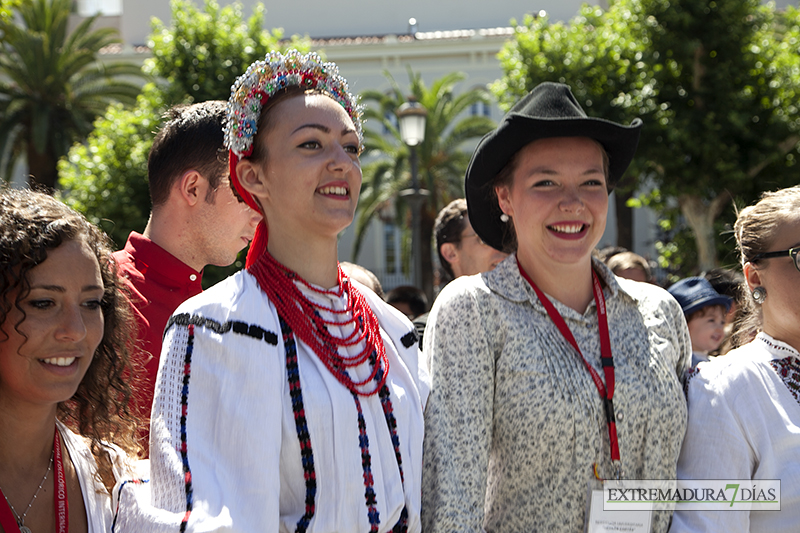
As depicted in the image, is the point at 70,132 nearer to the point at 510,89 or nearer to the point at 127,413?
the point at 510,89

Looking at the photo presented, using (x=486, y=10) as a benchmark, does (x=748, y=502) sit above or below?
below

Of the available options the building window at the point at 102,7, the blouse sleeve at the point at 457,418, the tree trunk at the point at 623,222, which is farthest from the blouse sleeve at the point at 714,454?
the building window at the point at 102,7

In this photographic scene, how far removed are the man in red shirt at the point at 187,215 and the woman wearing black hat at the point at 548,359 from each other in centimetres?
112

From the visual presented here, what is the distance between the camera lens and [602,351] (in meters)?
2.31

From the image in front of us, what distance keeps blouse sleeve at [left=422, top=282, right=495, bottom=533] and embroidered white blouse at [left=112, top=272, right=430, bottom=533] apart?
13 centimetres

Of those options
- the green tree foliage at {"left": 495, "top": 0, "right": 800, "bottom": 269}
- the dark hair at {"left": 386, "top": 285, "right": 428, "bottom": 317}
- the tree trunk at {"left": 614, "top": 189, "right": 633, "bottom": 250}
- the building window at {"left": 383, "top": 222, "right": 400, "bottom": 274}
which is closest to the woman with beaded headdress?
the dark hair at {"left": 386, "top": 285, "right": 428, "bottom": 317}

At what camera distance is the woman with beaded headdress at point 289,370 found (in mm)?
1727

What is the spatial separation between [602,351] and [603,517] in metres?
0.50

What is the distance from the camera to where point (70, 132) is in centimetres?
1808

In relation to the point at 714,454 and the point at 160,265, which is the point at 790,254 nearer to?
the point at 714,454

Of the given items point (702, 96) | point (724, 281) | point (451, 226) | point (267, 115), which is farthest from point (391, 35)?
point (267, 115)

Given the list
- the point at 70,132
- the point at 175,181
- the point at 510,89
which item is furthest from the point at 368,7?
the point at 175,181

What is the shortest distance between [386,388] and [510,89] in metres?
13.0

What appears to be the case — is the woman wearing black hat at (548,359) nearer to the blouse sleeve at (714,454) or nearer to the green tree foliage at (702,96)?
the blouse sleeve at (714,454)
